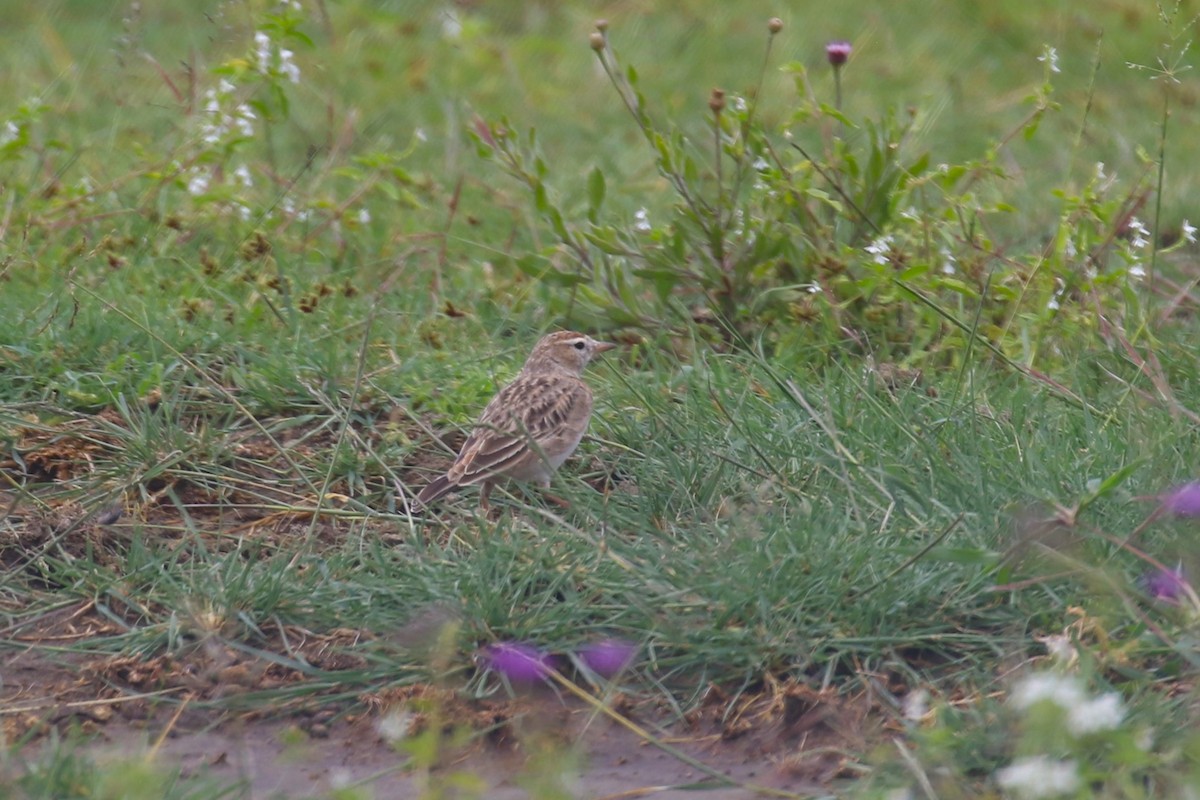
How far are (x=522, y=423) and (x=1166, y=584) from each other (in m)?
1.87

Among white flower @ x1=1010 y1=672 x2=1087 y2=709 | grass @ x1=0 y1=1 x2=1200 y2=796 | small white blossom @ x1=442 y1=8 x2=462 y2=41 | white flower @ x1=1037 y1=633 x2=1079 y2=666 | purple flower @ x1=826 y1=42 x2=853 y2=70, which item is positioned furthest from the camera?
small white blossom @ x1=442 y1=8 x2=462 y2=41

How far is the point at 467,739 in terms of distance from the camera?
3.82 m

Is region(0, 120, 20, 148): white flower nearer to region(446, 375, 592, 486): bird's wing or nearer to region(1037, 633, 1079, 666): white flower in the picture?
region(446, 375, 592, 486): bird's wing

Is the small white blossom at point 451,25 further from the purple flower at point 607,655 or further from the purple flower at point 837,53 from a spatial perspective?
the purple flower at point 607,655

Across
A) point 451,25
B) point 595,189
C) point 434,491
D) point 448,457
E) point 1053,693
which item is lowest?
point 451,25

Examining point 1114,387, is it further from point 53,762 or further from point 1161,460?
point 53,762

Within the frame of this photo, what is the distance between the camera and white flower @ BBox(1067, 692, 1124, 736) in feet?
9.93

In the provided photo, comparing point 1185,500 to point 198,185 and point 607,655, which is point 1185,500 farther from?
point 198,185

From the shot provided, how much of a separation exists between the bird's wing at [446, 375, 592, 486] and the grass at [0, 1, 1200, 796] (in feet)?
0.46

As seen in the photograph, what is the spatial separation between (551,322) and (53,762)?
337cm

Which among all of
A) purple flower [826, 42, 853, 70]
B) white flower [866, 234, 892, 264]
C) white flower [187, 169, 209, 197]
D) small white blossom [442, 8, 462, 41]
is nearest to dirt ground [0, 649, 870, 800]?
white flower [866, 234, 892, 264]

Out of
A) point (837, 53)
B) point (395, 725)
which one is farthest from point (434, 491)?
point (837, 53)

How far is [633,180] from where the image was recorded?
8.70 m

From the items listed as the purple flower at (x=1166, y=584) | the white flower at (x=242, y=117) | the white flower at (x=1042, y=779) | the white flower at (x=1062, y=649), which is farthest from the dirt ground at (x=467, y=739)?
the white flower at (x=242, y=117)
